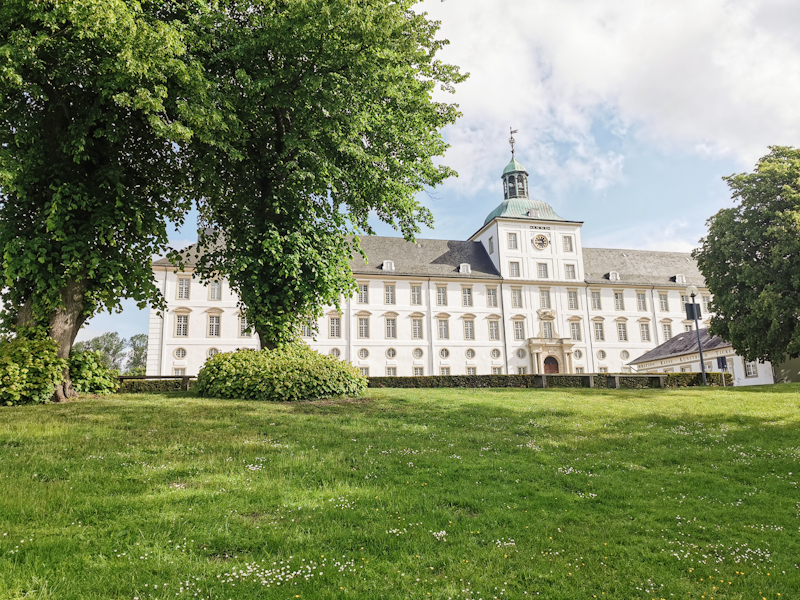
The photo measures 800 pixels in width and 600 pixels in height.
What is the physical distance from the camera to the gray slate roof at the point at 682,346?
131 ft

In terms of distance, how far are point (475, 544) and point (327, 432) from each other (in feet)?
17.1

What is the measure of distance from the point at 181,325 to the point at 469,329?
81.1 ft

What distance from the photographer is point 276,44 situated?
13.6 metres

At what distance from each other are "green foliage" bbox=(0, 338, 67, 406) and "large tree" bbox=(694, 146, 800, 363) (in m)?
28.6

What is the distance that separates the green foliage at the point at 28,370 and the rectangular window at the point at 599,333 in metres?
46.5

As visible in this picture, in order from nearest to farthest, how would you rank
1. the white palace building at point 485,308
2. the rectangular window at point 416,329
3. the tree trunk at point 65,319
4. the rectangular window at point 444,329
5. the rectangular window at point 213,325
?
the tree trunk at point 65,319
the rectangular window at point 213,325
the white palace building at point 485,308
the rectangular window at point 416,329
the rectangular window at point 444,329

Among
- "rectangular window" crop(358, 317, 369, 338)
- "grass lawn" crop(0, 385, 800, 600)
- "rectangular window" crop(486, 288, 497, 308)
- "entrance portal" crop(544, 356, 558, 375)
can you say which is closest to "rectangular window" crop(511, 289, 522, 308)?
"rectangular window" crop(486, 288, 497, 308)

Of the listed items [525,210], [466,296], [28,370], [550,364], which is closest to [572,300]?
[550,364]

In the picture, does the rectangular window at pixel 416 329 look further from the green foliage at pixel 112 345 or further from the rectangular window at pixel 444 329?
the green foliage at pixel 112 345

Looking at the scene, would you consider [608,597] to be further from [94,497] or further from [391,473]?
[94,497]

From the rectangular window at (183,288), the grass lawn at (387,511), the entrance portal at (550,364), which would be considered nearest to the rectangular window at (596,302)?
the entrance portal at (550,364)

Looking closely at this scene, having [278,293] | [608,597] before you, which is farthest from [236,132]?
[608,597]

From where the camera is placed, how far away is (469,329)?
4828 centimetres

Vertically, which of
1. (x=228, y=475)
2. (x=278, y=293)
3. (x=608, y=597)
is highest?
(x=278, y=293)
